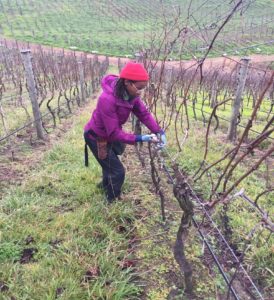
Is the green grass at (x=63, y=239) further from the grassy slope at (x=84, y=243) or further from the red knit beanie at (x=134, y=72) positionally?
the red knit beanie at (x=134, y=72)

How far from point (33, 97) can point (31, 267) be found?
3768 millimetres

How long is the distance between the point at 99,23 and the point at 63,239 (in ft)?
147

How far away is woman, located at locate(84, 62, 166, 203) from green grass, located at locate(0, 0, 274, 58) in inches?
1046

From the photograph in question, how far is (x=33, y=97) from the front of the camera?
5.77 metres

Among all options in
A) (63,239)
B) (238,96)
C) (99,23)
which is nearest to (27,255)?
→ (63,239)

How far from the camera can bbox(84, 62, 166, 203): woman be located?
3.01 m

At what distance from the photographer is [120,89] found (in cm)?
310

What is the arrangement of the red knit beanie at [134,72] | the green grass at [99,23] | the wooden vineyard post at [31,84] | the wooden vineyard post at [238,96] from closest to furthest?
the red knit beanie at [134,72] < the wooden vineyard post at [31,84] < the wooden vineyard post at [238,96] < the green grass at [99,23]

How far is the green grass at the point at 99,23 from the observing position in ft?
111

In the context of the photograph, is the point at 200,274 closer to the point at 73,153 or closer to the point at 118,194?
the point at 118,194

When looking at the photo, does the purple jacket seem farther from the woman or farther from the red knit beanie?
the red knit beanie

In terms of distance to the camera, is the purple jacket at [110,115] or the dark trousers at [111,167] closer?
the purple jacket at [110,115]

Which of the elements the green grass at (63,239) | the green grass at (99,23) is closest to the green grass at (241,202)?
the green grass at (63,239)

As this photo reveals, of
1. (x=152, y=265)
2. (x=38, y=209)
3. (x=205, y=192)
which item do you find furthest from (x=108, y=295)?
(x=205, y=192)
